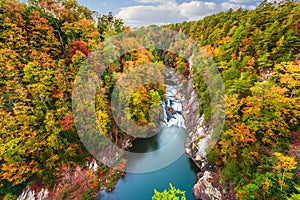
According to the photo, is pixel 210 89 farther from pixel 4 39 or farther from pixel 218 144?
pixel 4 39

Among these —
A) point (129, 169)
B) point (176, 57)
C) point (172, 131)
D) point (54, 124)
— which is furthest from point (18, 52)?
point (176, 57)

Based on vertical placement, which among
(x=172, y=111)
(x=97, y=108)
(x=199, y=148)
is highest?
(x=97, y=108)

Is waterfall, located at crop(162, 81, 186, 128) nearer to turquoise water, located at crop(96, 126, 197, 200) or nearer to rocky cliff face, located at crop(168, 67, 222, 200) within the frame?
rocky cliff face, located at crop(168, 67, 222, 200)

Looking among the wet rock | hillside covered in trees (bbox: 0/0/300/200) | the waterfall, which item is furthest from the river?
the waterfall

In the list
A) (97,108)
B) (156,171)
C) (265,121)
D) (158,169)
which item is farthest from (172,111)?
(265,121)

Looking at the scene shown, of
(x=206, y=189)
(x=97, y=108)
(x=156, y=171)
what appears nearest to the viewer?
(x=206, y=189)

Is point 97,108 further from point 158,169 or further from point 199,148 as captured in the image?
point 199,148
